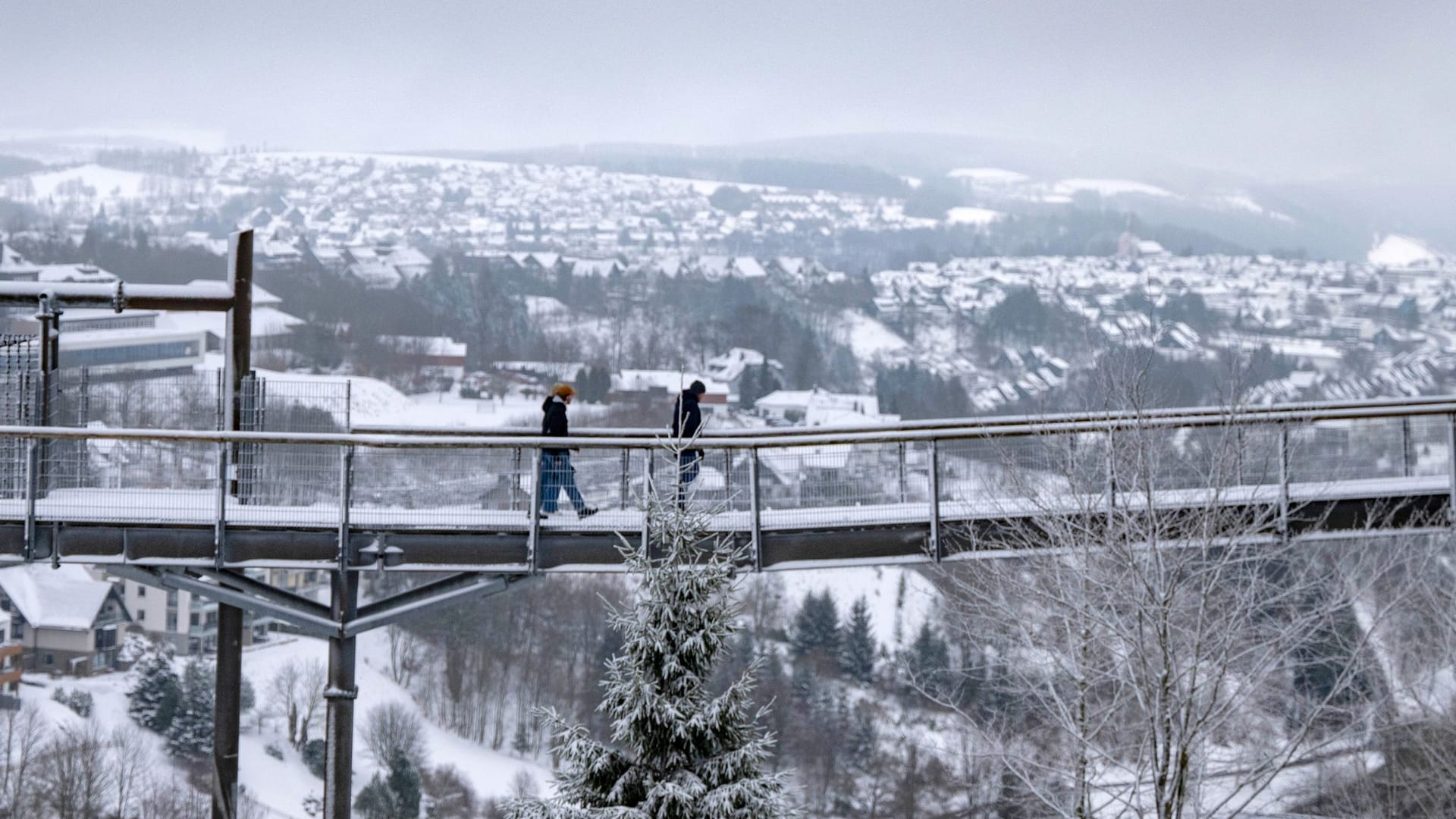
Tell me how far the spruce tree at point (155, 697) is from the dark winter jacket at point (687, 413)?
6211 cm

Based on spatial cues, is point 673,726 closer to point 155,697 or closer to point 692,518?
point 692,518

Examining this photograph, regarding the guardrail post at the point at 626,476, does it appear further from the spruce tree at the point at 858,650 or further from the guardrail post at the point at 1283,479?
the spruce tree at the point at 858,650

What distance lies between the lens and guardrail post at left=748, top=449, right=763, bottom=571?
1218cm

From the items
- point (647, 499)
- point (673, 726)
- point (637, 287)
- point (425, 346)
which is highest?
point (637, 287)

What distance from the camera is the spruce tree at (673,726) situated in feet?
30.3

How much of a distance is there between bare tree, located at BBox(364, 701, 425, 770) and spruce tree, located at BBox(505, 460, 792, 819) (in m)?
56.7

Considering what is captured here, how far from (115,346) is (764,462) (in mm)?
59256

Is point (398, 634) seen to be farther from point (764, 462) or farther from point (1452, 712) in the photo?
point (764, 462)

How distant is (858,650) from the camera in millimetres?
77500

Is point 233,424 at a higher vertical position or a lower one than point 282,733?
higher

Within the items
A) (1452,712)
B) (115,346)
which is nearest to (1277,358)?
(115,346)

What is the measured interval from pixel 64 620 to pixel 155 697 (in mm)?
13364

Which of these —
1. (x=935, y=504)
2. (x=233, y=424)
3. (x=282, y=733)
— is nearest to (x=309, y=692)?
(x=282, y=733)

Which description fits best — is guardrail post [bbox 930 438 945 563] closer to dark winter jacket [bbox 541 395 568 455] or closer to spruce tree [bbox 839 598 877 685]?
dark winter jacket [bbox 541 395 568 455]
